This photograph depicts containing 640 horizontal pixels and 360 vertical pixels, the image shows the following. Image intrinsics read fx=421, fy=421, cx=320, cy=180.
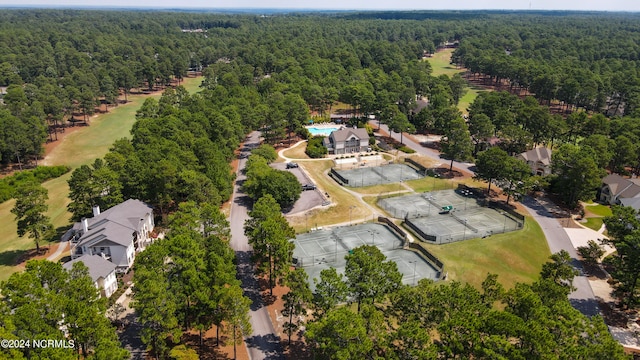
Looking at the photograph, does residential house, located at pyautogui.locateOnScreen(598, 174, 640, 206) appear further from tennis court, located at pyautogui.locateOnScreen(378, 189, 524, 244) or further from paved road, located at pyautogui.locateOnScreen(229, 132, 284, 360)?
paved road, located at pyautogui.locateOnScreen(229, 132, 284, 360)

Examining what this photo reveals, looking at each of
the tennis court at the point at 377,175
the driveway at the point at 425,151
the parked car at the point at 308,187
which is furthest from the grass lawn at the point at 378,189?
the driveway at the point at 425,151

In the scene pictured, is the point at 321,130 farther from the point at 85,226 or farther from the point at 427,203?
the point at 85,226

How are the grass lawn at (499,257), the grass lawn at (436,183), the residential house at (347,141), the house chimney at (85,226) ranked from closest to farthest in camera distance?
the grass lawn at (499,257) → the house chimney at (85,226) → the grass lawn at (436,183) → the residential house at (347,141)

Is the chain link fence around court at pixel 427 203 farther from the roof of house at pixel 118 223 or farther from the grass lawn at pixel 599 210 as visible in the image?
the roof of house at pixel 118 223

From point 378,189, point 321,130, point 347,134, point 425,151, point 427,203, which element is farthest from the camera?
point 321,130

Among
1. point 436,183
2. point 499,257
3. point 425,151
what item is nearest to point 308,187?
point 436,183

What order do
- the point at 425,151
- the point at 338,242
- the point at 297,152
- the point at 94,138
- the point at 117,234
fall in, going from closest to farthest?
the point at 117,234
the point at 338,242
the point at 297,152
the point at 425,151
the point at 94,138
